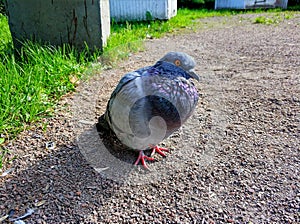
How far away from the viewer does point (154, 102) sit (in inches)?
77.2

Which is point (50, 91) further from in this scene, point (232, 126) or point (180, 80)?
point (232, 126)

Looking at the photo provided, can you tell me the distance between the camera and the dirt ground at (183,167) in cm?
189

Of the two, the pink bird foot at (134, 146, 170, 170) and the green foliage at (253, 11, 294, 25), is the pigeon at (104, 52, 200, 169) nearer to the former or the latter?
the pink bird foot at (134, 146, 170, 170)

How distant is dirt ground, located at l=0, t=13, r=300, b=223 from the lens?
1893 millimetres

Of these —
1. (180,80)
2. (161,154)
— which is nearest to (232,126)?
(161,154)

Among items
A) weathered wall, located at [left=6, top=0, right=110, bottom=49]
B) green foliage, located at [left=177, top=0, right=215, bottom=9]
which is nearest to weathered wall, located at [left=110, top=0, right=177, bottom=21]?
weathered wall, located at [left=6, top=0, right=110, bottom=49]

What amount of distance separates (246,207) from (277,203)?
217 mm

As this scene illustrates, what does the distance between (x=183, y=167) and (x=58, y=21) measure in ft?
10.1

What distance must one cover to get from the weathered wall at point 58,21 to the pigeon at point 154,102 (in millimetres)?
2397

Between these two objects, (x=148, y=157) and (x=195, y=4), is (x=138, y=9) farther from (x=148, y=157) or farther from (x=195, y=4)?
(x=148, y=157)

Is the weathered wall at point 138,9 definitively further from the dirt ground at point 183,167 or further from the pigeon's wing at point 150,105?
the pigeon's wing at point 150,105

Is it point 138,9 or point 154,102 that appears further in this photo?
point 138,9

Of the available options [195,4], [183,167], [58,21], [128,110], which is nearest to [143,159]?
[183,167]

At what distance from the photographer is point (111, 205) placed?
6.38 ft
